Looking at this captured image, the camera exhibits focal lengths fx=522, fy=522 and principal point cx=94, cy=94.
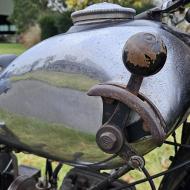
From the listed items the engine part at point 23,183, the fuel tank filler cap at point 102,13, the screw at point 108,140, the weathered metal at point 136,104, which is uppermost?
the fuel tank filler cap at point 102,13

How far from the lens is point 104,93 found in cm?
136

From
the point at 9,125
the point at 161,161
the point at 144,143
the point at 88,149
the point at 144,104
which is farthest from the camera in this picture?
the point at 161,161

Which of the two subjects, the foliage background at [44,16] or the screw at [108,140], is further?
the foliage background at [44,16]

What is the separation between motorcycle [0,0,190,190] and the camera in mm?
1355

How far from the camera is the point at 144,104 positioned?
1355 mm

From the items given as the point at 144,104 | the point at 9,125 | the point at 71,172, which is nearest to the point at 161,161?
the point at 71,172

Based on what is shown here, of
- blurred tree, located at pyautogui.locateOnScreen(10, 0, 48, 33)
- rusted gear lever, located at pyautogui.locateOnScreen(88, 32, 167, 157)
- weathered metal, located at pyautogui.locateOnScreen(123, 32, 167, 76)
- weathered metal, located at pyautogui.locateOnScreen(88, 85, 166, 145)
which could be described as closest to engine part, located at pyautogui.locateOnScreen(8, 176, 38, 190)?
rusted gear lever, located at pyautogui.locateOnScreen(88, 32, 167, 157)

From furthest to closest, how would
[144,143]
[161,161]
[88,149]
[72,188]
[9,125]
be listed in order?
[161,161]
[72,188]
[9,125]
[88,149]
[144,143]

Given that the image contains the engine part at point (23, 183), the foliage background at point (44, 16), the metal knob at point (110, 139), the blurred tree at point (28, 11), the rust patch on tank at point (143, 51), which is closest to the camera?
the rust patch on tank at point (143, 51)

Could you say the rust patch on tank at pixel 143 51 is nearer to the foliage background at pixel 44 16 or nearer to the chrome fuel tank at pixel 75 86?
the chrome fuel tank at pixel 75 86

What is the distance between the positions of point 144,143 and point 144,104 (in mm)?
163

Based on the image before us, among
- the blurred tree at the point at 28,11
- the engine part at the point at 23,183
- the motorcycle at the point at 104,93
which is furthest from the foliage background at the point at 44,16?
the motorcycle at the point at 104,93

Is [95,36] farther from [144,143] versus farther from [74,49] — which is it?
[144,143]

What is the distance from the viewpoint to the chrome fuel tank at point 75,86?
Result: 1.48 meters
